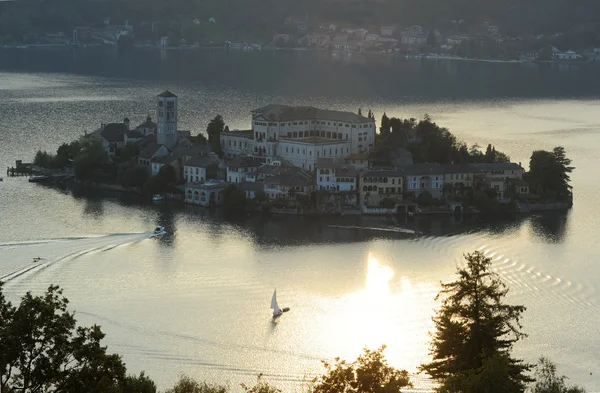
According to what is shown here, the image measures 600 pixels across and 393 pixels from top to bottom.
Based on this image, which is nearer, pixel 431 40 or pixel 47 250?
pixel 47 250

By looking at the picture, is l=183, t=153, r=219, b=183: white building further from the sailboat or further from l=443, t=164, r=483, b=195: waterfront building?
the sailboat

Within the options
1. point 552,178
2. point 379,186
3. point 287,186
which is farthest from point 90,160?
point 552,178

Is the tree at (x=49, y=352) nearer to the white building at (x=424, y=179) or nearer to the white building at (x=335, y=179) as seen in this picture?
the white building at (x=335, y=179)

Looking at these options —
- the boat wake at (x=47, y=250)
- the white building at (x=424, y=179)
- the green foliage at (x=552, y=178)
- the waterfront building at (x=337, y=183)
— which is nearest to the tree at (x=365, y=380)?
the boat wake at (x=47, y=250)

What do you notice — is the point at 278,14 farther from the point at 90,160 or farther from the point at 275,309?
the point at 275,309

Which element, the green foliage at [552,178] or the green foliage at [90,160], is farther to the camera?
the green foliage at [90,160]

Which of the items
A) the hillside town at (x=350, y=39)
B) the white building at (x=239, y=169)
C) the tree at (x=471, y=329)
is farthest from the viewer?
the hillside town at (x=350, y=39)
